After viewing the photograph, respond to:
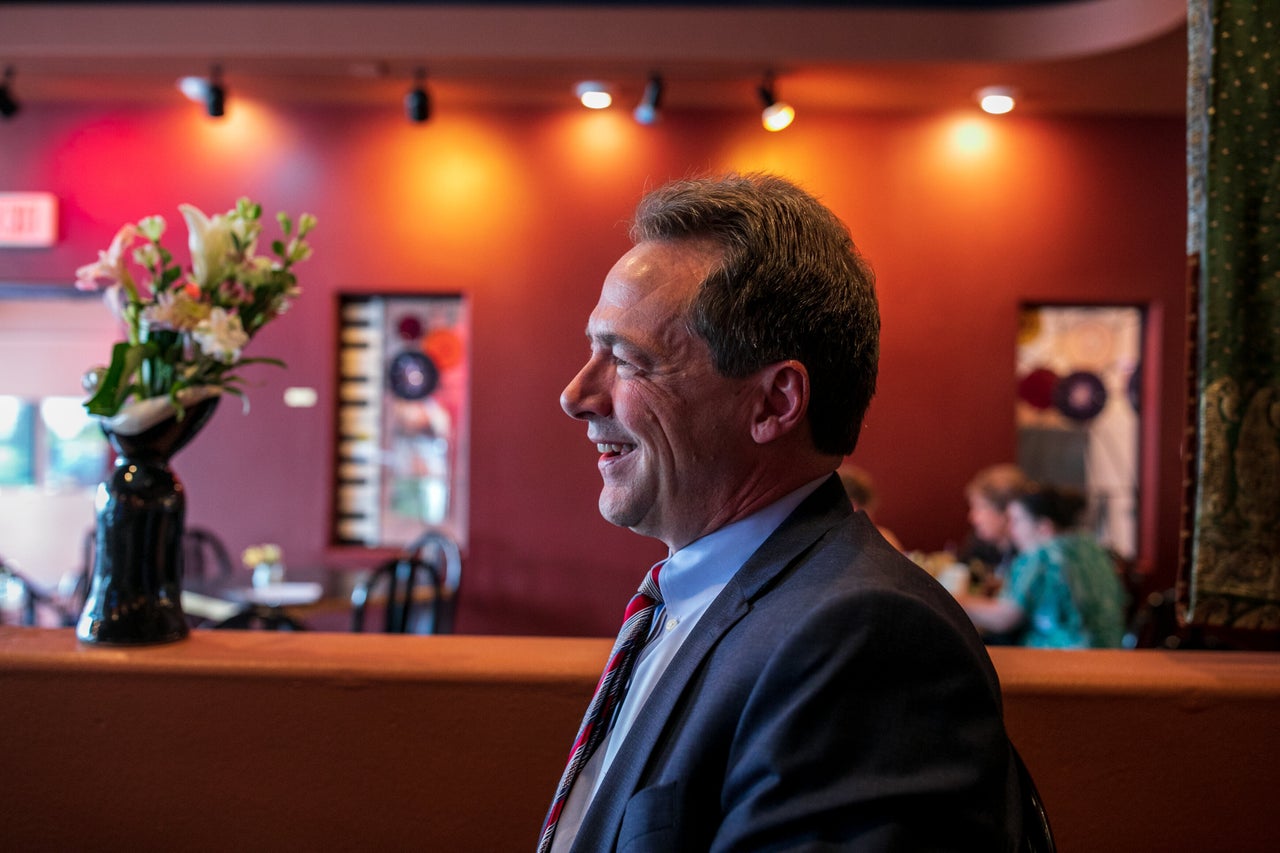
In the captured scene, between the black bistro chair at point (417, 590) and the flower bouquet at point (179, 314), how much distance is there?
2.12m

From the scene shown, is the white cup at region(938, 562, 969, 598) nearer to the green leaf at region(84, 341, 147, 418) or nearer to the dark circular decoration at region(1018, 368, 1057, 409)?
the dark circular decoration at region(1018, 368, 1057, 409)

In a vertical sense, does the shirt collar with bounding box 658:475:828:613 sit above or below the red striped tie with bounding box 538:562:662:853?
above

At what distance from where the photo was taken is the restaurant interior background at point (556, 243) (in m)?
5.18

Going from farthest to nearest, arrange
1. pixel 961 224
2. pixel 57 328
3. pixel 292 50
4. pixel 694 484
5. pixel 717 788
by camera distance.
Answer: pixel 57 328
pixel 961 224
pixel 292 50
pixel 694 484
pixel 717 788

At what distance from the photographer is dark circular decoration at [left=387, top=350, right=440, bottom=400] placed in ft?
17.9

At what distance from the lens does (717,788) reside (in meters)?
0.96

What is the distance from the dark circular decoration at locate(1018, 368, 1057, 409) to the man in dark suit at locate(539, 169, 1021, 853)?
4.69 metres

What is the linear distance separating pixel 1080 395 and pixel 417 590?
3.61 m

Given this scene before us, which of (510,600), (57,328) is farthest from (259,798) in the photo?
(57,328)

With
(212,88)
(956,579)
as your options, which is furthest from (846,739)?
(212,88)

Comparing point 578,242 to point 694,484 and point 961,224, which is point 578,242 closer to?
point 961,224

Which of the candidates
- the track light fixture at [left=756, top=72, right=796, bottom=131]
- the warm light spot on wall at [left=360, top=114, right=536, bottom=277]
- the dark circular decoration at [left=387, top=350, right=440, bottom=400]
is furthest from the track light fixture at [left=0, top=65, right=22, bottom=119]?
the track light fixture at [left=756, top=72, right=796, bottom=131]

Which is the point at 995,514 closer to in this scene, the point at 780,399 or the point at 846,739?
the point at 780,399

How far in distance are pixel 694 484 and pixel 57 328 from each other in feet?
21.6
